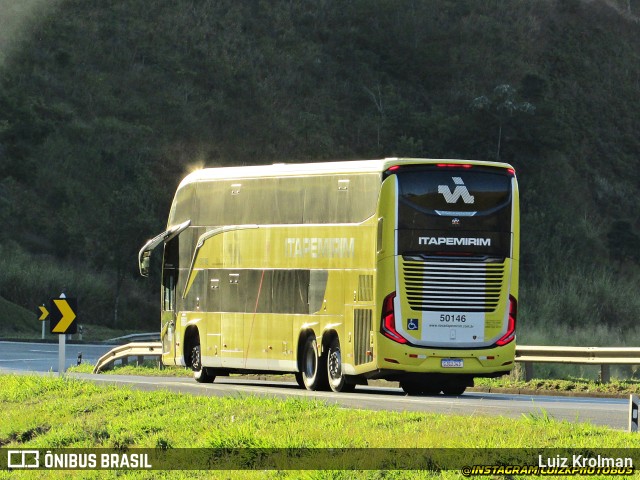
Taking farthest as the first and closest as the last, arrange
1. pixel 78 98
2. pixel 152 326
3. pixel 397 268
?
pixel 78 98 < pixel 152 326 < pixel 397 268

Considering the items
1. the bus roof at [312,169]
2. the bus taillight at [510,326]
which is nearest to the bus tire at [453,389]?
the bus taillight at [510,326]

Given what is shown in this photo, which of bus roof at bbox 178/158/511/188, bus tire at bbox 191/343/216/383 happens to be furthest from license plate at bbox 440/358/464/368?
bus tire at bbox 191/343/216/383

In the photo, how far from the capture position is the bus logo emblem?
25031 millimetres

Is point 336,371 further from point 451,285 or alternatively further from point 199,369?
point 199,369

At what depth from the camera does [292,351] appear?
89.6 ft

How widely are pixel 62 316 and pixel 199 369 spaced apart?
4.62 m

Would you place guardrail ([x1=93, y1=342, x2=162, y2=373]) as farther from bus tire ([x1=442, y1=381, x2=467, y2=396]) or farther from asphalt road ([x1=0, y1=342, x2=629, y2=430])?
bus tire ([x1=442, y1=381, x2=467, y2=396])

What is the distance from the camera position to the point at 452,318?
980 inches

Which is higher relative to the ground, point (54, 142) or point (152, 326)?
point (54, 142)

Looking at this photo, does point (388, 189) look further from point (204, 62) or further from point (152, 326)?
point (204, 62)

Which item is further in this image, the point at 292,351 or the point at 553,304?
the point at 553,304

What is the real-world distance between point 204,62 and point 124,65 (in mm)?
6053

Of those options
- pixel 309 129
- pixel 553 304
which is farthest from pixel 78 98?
pixel 553 304

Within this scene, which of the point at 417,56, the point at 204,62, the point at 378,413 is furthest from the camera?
the point at 417,56
